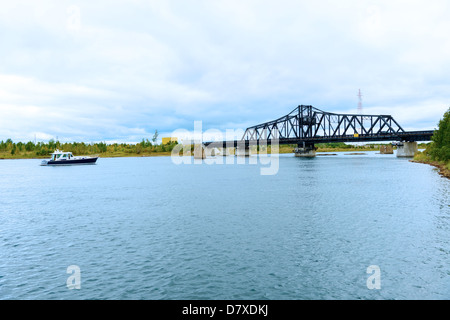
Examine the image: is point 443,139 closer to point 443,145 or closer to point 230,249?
point 443,145

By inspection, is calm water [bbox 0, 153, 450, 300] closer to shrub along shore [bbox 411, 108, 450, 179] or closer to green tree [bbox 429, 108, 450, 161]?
shrub along shore [bbox 411, 108, 450, 179]

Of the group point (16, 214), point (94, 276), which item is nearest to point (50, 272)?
point (94, 276)

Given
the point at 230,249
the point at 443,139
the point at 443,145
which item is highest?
the point at 443,139

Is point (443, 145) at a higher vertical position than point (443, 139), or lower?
lower

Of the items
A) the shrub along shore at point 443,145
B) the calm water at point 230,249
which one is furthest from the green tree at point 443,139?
the calm water at point 230,249

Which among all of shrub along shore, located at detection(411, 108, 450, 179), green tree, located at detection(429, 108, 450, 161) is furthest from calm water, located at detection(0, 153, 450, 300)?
green tree, located at detection(429, 108, 450, 161)

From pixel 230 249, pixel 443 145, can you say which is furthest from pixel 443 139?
pixel 230 249

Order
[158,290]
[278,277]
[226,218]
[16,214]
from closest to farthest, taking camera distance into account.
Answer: [158,290] < [278,277] < [226,218] < [16,214]

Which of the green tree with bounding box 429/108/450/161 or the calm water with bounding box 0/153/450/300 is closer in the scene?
the calm water with bounding box 0/153/450/300

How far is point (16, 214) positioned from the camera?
150 feet

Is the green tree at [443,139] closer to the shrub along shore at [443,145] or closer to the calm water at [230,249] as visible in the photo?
the shrub along shore at [443,145]

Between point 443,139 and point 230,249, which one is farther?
point 443,139
